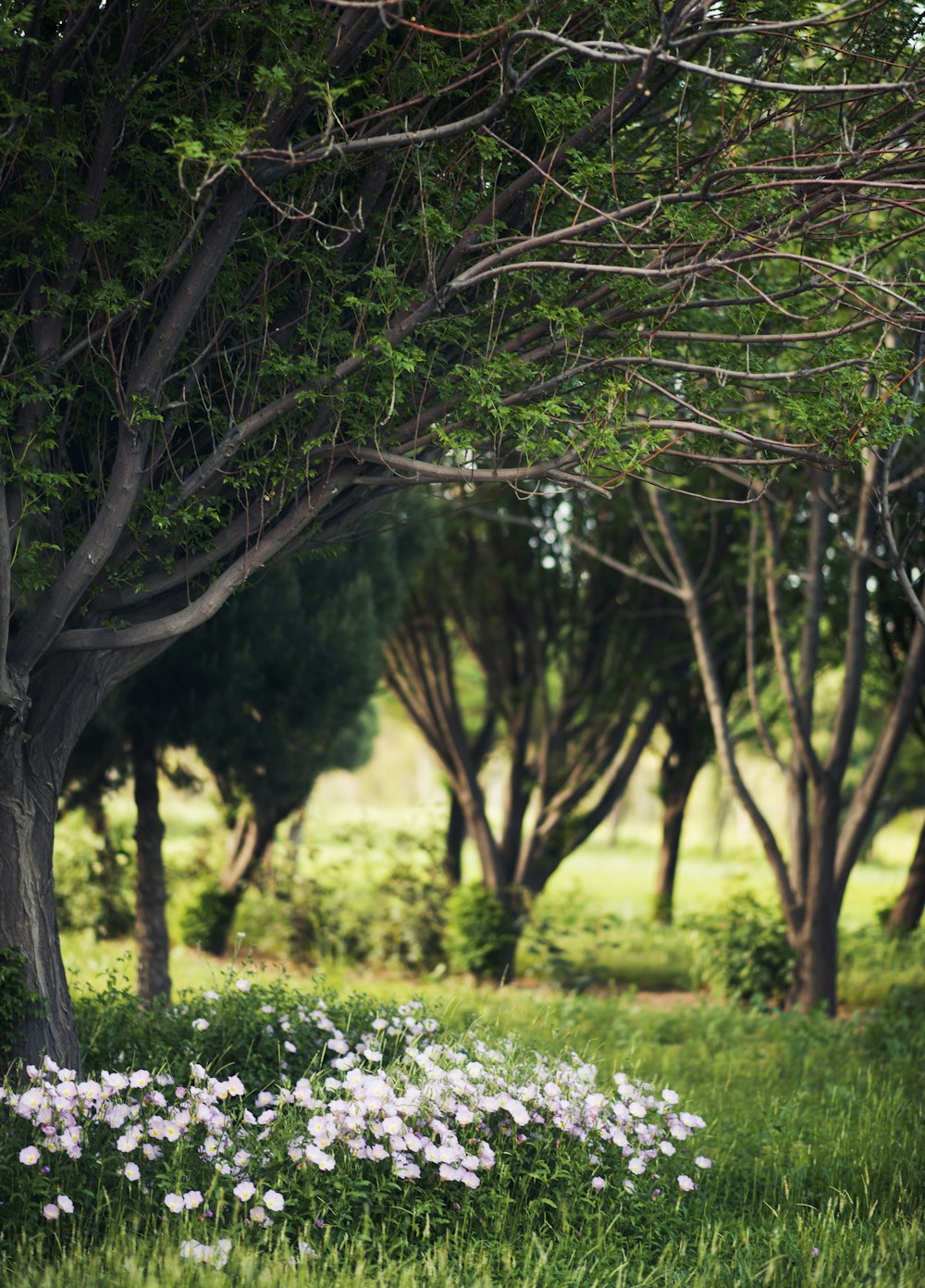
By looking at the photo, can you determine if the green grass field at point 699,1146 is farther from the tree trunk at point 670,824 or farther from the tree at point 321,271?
the tree trunk at point 670,824

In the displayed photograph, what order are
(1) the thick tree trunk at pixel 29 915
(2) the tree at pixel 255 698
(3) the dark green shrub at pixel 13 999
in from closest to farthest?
1. (3) the dark green shrub at pixel 13 999
2. (1) the thick tree trunk at pixel 29 915
3. (2) the tree at pixel 255 698

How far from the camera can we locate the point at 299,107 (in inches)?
150

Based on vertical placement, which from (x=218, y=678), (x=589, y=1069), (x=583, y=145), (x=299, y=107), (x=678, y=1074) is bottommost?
(x=678, y=1074)

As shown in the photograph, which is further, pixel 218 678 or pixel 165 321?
pixel 218 678

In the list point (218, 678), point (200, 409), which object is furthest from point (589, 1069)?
point (218, 678)

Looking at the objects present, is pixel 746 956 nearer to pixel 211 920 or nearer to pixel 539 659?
pixel 539 659

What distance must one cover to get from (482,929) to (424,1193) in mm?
6416

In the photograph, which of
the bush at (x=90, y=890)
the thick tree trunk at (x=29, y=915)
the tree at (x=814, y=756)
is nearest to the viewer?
the thick tree trunk at (x=29, y=915)

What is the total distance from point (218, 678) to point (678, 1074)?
3.79 meters

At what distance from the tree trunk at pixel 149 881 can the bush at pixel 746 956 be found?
14.1 ft

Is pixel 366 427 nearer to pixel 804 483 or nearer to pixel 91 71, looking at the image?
pixel 91 71

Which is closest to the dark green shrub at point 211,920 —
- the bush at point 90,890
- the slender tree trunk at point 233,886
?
the slender tree trunk at point 233,886

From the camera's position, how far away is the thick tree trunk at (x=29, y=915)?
4219 mm

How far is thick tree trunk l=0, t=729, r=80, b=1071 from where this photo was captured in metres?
4.22
